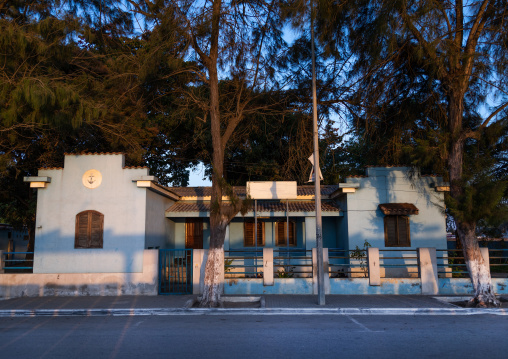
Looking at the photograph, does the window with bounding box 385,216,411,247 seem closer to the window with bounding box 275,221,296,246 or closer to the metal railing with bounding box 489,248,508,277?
the metal railing with bounding box 489,248,508,277

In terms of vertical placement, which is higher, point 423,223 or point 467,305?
point 423,223

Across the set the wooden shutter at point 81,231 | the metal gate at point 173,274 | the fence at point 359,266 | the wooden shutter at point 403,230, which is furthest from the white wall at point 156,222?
the wooden shutter at point 403,230

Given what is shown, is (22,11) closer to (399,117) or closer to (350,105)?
(350,105)

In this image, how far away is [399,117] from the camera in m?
15.4

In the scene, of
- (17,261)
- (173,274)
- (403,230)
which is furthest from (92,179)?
(403,230)

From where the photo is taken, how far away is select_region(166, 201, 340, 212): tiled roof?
58.0 ft

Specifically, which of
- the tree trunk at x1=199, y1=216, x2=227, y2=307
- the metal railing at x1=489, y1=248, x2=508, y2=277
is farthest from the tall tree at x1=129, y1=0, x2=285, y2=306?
the metal railing at x1=489, y1=248, x2=508, y2=277

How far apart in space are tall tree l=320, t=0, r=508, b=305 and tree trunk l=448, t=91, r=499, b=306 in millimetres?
26

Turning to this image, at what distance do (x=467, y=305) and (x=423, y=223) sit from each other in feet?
17.4

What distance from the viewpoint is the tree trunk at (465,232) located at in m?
11.6

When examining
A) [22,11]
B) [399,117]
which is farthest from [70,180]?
[399,117]

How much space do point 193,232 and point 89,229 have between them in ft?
19.1

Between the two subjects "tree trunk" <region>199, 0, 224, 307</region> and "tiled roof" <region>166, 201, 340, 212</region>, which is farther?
"tiled roof" <region>166, 201, 340, 212</region>

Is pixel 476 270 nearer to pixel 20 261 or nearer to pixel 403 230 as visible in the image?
pixel 403 230
